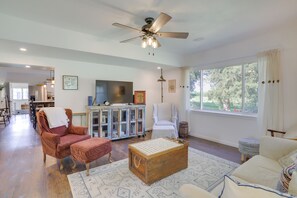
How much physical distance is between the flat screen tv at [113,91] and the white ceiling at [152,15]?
1.21 meters

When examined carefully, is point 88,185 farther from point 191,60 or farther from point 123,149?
point 191,60

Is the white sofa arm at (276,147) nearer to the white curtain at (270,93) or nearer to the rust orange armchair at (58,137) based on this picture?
the white curtain at (270,93)

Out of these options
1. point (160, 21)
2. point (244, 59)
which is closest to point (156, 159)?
point (160, 21)

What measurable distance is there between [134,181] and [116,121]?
89.2 inches

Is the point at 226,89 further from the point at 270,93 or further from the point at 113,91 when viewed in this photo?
the point at 113,91

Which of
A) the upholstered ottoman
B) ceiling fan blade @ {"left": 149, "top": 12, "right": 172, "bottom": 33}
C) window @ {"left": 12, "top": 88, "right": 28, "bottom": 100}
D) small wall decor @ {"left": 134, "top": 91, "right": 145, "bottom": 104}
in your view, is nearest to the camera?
ceiling fan blade @ {"left": 149, "top": 12, "right": 172, "bottom": 33}

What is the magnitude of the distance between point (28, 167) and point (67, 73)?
224 centimetres

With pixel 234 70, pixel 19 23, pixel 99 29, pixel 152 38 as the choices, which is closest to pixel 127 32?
pixel 99 29

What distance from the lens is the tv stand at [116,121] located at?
396 centimetres

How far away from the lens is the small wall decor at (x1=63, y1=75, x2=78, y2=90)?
388 cm

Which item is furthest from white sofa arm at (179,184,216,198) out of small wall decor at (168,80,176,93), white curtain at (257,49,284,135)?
small wall decor at (168,80,176,93)

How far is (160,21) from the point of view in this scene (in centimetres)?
193

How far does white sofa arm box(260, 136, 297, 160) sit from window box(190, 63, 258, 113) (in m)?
1.56

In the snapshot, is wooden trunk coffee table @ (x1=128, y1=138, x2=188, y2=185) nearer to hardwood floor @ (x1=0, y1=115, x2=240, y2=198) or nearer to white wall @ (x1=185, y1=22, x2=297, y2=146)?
hardwood floor @ (x1=0, y1=115, x2=240, y2=198)
